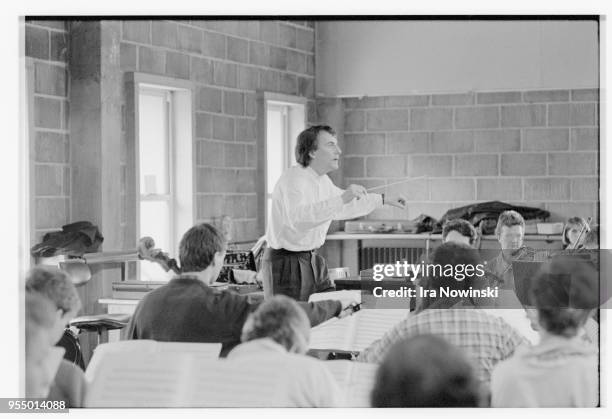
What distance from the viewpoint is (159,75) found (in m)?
5.47

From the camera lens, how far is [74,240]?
4930mm

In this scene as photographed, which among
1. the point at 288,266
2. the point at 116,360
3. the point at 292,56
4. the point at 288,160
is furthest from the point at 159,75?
the point at 116,360

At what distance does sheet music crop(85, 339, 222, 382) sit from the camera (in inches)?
134

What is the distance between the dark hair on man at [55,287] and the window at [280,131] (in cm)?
131

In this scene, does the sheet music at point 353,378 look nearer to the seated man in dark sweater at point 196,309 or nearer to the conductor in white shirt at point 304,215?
the seated man in dark sweater at point 196,309

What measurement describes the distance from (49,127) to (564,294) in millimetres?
2369

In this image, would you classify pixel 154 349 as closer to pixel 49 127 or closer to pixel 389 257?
pixel 389 257

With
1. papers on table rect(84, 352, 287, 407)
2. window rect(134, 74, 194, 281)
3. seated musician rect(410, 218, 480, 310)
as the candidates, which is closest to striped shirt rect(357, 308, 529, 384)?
papers on table rect(84, 352, 287, 407)

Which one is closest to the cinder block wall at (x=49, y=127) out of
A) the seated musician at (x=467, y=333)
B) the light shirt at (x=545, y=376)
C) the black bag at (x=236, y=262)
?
the black bag at (x=236, y=262)

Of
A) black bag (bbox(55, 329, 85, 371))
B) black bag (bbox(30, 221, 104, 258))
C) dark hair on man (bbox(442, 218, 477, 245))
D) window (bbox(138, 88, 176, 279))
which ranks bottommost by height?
black bag (bbox(55, 329, 85, 371))

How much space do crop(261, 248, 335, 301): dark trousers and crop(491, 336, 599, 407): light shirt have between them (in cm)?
126

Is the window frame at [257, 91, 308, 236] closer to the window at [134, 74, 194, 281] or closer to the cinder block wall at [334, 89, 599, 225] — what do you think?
the window at [134, 74, 194, 281]

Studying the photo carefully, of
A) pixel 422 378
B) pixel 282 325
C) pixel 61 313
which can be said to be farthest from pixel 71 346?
pixel 422 378

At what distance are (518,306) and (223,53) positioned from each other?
7.91ft
